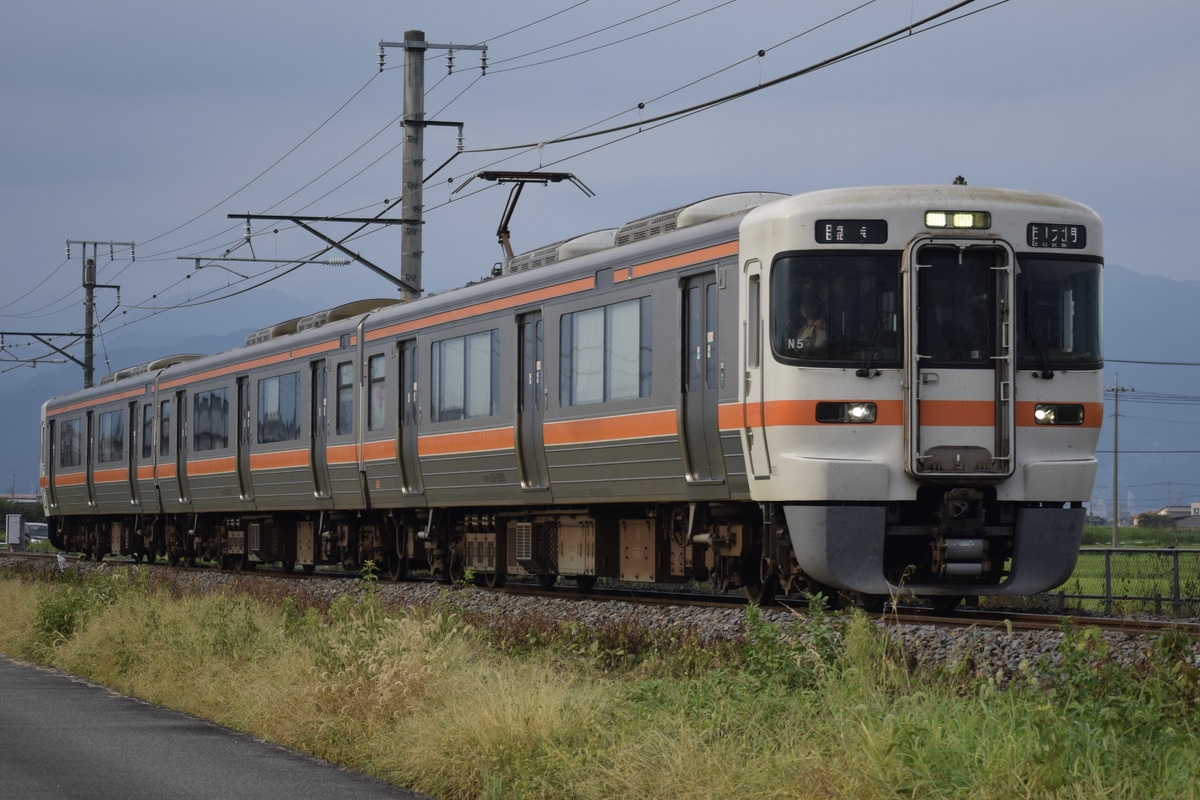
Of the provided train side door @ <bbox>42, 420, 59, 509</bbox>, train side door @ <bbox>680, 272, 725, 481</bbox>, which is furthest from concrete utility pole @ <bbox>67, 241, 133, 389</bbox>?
train side door @ <bbox>680, 272, 725, 481</bbox>

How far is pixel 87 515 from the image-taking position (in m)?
36.0

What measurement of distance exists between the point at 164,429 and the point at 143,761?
20652 mm

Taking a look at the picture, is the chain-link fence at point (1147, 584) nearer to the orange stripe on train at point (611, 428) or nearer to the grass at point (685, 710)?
the orange stripe on train at point (611, 428)

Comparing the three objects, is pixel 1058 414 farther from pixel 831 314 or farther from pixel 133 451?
pixel 133 451

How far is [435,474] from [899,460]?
755 cm

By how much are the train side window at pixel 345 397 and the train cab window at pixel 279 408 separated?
149cm

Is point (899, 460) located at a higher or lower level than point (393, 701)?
higher

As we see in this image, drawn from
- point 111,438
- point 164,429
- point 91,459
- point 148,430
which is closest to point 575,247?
point 164,429

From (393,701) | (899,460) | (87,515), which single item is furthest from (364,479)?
(87,515)

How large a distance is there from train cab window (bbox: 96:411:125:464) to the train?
1353 cm

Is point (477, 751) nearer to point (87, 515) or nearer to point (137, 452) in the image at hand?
point (137, 452)

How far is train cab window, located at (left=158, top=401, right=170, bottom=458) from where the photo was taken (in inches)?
1145

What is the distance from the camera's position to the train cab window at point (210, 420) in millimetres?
26359

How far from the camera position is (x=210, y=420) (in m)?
27.0
